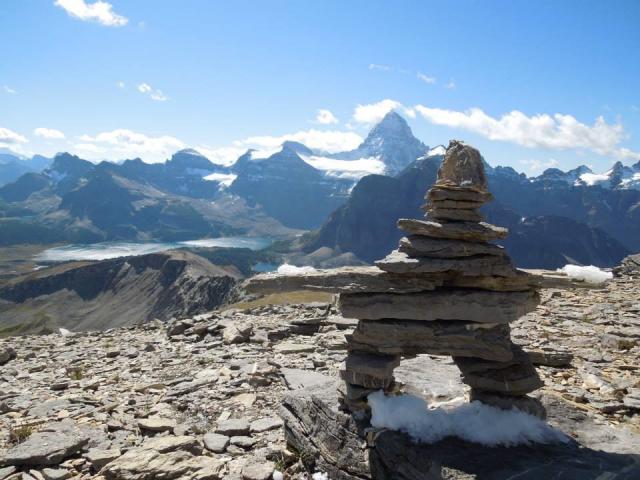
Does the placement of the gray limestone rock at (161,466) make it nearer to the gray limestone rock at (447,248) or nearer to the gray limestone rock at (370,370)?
the gray limestone rock at (370,370)

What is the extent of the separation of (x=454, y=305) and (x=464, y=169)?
3349 mm

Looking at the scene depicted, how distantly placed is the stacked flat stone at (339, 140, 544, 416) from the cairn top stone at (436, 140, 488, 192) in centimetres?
2

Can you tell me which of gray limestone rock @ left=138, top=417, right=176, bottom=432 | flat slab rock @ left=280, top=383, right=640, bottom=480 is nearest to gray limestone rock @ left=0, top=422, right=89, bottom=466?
gray limestone rock @ left=138, top=417, right=176, bottom=432

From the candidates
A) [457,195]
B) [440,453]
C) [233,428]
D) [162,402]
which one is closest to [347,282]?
[457,195]

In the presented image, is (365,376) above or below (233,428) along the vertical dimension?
above

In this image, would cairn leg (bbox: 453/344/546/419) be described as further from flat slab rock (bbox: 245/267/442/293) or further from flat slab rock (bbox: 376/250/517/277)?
flat slab rock (bbox: 245/267/442/293)

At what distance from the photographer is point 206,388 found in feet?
54.6

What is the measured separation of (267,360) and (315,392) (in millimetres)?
7147

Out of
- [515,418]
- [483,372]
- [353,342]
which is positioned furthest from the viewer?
[353,342]

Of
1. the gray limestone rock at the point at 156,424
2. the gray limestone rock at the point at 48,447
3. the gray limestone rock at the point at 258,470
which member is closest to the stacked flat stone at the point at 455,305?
the gray limestone rock at the point at 258,470

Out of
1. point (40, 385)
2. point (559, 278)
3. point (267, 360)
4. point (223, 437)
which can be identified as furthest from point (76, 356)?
point (559, 278)

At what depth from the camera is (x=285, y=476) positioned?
10.9 m

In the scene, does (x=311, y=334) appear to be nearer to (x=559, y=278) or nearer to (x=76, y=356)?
(x=76, y=356)

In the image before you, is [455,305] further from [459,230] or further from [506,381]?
[506,381]
